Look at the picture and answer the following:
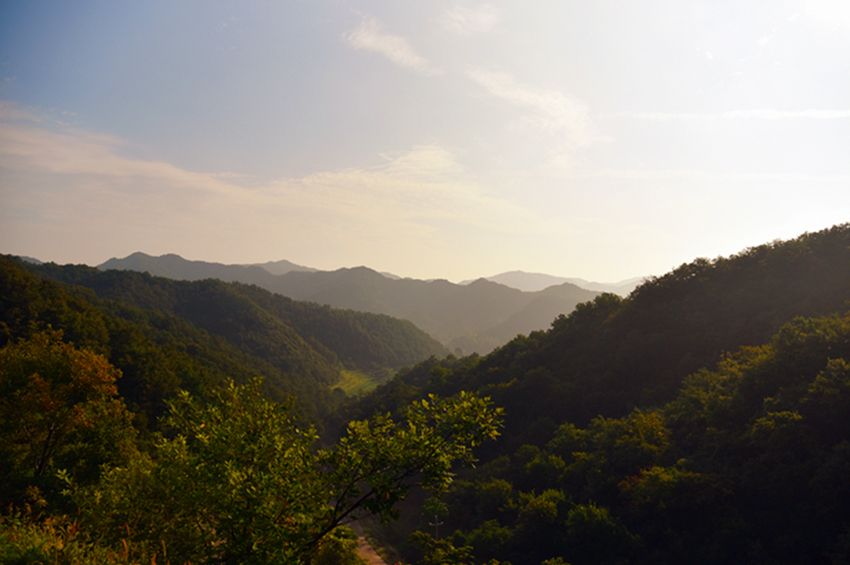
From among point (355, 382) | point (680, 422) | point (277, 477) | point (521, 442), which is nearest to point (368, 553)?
point (521, 442)

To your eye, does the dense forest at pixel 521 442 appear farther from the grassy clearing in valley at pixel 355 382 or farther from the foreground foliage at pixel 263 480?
the grassy clearing in valley at pixel 355 382

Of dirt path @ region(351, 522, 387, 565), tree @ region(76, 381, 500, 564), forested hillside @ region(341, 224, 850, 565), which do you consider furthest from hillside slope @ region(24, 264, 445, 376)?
tree @ region(76, 381, 500, 564)

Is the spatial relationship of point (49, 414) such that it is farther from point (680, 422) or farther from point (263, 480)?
point (680, 422)

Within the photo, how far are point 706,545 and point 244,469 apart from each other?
2936 centimetres

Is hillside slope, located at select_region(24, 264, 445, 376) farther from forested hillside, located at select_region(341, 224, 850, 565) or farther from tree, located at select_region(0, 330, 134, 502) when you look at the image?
tree, located at select_region(0, 330, 134, 502)

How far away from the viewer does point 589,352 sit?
188ft

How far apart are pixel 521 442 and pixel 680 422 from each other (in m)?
19.7

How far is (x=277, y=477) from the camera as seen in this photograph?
7.36 metres

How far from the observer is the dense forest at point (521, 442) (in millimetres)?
7652

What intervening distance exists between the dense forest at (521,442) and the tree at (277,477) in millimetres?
51

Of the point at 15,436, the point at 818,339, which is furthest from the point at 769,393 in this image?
the point at 15,436

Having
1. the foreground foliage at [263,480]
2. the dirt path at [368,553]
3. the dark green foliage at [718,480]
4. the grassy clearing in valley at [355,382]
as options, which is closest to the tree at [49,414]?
→ the foreground foliage at [263,480]

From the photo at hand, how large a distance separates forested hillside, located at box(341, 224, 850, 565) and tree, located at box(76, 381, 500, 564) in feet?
85.7

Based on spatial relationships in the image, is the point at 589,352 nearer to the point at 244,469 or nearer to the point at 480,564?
the point at 480,564
